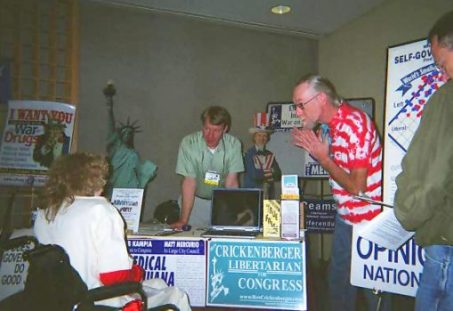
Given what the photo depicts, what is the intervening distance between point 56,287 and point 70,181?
0.44 m

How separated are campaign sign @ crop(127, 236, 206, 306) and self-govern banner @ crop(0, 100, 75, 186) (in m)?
1.52

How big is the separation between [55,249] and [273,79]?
4171 mm

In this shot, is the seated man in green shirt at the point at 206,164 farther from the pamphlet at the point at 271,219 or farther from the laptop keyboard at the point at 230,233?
the pamphlet at the point at 271,219

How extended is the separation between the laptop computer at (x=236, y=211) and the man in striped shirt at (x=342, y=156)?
0.49 meters

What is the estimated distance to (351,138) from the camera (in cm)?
177

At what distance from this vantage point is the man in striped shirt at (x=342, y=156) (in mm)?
1753

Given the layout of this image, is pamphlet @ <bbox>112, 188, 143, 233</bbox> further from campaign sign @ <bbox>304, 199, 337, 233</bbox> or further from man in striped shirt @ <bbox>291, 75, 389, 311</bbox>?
campaign sign @ <bbox>304, 199, 337, 233</bbox>

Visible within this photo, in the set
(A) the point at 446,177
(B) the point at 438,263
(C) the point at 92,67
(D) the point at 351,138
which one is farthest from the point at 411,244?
(C) the point at 92,67

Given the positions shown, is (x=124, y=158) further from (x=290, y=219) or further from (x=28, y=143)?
(x=290, y=219)

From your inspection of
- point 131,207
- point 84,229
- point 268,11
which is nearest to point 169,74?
point 268,11

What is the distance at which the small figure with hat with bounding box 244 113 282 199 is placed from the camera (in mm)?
4457

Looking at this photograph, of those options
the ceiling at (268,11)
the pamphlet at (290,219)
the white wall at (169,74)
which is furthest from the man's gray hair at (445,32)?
the white wall at (169,74)

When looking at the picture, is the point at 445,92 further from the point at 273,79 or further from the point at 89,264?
the point at 273,79

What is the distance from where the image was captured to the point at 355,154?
1.76 metres
